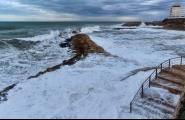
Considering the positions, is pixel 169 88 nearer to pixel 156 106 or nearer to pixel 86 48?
pixel 156 106

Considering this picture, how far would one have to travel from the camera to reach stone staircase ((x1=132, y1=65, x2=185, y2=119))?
9.32 m

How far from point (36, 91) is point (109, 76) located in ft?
13.7

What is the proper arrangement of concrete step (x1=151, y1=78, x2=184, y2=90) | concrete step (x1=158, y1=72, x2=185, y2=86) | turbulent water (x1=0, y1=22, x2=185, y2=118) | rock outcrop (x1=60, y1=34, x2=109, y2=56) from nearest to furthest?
turbulent water (x1=0, y1=22, x2=185, y2=118)
concrete step (x1=151, y1=78, x2=184, y2=90)
concrete step (x1=158, y1=72, x2=185, y2=86)
rock outcrop (x1=60, y1=34, x2=109, y2=56)

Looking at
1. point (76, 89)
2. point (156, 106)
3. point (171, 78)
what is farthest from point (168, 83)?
point (76, 89)

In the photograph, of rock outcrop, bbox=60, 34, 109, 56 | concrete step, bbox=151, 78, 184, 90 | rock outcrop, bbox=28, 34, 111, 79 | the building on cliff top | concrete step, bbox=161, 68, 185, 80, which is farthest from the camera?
the building on cliff top

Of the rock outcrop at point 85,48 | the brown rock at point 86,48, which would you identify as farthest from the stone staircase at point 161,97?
the brown rock at point 86,48

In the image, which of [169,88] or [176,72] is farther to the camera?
[176,72]

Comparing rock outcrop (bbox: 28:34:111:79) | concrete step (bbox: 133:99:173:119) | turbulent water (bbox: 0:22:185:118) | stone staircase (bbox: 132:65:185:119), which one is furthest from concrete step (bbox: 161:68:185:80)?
rock outcrop (bbox: 28:34:111:79)

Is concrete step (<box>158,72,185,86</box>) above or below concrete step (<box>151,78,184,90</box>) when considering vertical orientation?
above

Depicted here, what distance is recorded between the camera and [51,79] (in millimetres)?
13992

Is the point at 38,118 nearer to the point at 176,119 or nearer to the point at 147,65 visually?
the point at 176,119

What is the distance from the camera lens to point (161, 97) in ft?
33.5

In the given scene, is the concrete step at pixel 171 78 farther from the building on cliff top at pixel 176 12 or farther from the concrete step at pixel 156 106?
the building on cliff top at pixel 176 12

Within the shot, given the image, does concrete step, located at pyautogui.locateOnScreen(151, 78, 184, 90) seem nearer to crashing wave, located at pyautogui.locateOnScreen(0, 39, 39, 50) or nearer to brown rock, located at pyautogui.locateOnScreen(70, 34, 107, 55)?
brown rock, located at pyautogui.locateOnScreen(70, 34, 107, 55)
